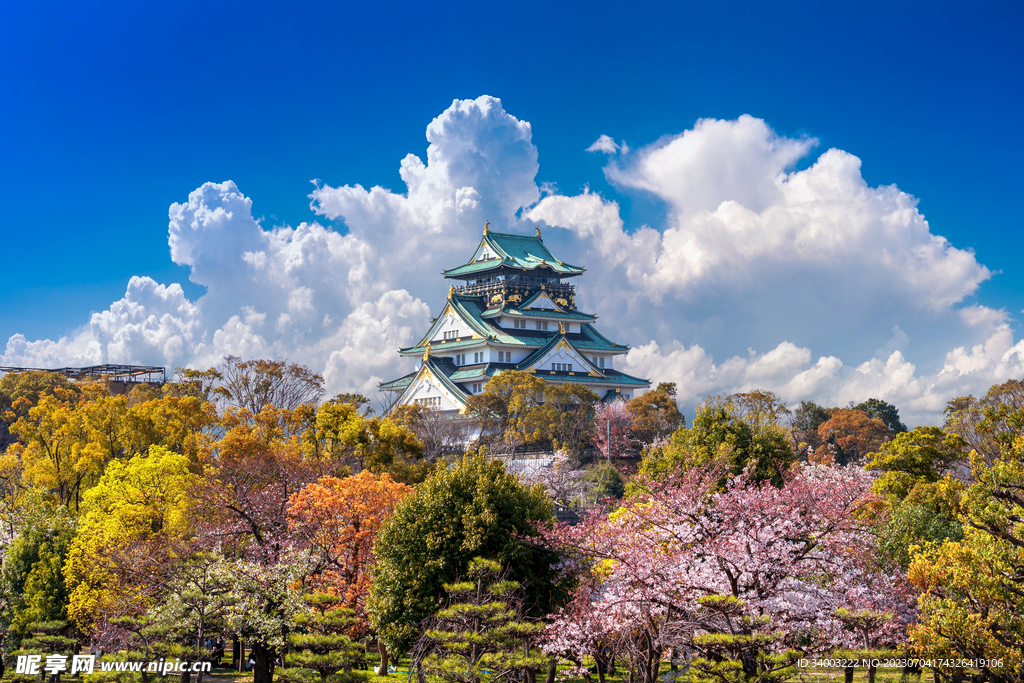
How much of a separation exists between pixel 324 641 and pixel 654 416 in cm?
3757

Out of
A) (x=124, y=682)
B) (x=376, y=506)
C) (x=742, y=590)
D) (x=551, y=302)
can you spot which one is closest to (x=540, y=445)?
(x=551, y=302)

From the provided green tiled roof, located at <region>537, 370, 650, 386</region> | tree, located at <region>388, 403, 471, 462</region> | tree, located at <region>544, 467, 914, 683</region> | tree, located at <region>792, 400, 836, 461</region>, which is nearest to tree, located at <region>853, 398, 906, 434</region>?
tree, located at <region>792, 400, 836, 461</region>

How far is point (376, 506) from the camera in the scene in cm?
2373

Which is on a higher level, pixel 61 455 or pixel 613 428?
pixel 613 428

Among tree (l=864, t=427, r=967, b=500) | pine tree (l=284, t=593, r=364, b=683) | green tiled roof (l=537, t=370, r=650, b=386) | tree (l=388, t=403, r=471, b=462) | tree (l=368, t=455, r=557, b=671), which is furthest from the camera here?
green tiled roof (l=537, t=370, r=650, b=386)

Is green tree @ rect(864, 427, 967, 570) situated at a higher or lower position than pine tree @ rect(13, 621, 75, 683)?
higher

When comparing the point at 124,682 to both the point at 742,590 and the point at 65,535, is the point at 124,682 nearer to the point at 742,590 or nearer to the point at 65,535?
the point at 65,535

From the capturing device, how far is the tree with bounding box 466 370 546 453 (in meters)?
52.1

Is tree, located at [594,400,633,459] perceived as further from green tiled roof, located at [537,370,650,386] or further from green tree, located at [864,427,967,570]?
green tree, located at [864,427,967,570]

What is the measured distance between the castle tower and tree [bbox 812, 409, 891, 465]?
13997mm

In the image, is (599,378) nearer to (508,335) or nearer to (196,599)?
(508,335)

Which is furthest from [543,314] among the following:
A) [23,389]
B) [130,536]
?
[130,536]

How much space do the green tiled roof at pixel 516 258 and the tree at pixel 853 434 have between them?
2432 cm

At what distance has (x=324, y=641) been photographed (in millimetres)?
19703
